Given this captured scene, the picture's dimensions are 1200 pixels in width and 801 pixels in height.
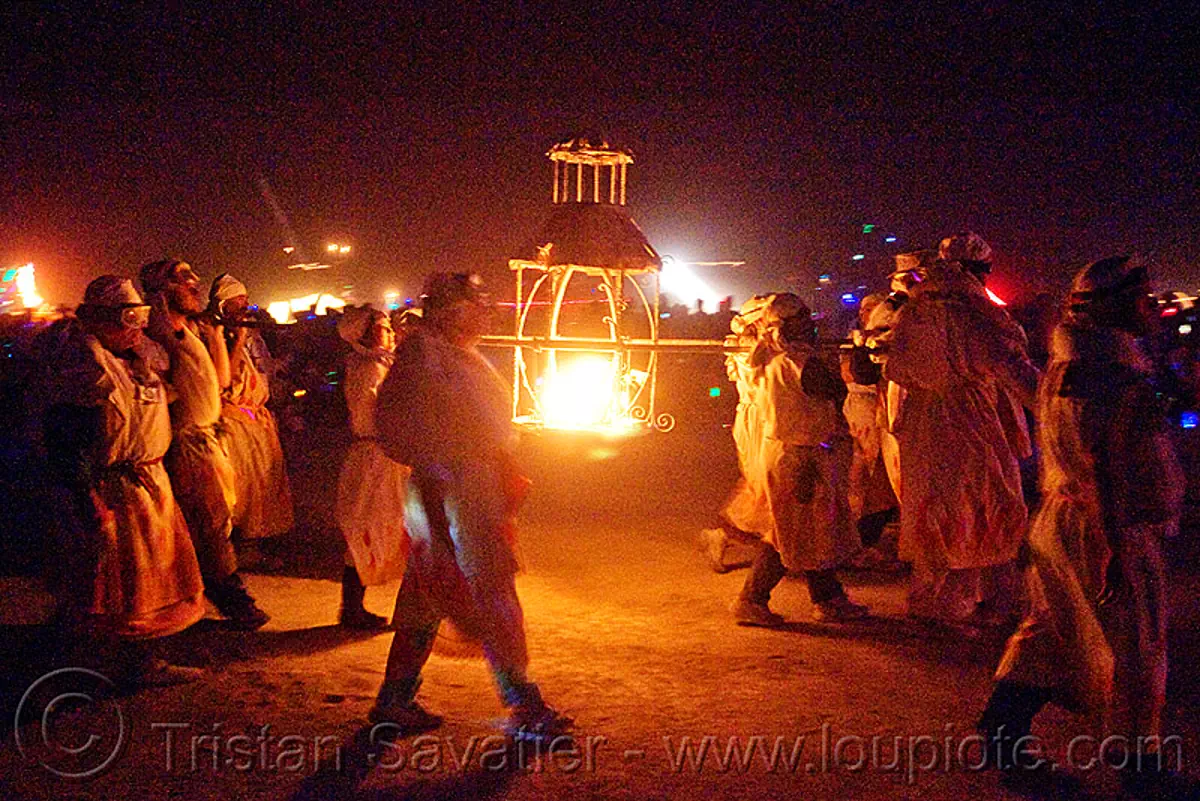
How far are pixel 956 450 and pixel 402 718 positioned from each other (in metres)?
3.33

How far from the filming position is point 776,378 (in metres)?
6.25

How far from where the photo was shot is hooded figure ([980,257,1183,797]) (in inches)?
153

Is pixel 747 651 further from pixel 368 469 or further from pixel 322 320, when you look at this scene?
pixel 322 320

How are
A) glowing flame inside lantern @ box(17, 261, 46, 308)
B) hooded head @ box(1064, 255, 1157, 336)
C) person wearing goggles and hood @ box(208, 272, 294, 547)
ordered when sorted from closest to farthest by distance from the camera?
hooded head @ box(1064, 255, 1157, 336), person wearing goggles and hood @ box(208, 272, 294, 547), glowing flame inside lantern @ box(17, 261, 46, 308)

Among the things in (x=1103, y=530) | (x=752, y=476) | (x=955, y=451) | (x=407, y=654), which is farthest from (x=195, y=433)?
(x=1103, y=530)

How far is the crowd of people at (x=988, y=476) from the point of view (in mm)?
3904

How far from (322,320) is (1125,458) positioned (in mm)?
15705

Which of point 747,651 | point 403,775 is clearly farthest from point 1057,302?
point 403,775

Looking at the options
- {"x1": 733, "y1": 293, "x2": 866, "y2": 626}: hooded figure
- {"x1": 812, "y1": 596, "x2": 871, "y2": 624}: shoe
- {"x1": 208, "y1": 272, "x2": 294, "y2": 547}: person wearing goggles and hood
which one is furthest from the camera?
{"x1": 208, "y1": 272, "x2": 294, "y2": 547}: person wearing goggles and hood

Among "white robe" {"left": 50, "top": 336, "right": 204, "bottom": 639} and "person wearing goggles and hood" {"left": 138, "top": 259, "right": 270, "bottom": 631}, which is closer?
"white robe" {"left": 50, "top": 336, "right": 204, "bottom": 639}

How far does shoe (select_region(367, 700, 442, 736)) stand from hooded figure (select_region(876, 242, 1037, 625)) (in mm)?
3023

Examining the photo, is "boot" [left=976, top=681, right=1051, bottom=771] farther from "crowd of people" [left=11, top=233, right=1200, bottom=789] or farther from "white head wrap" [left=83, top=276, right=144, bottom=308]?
"white head wrap" [left=83, top=276, right=144, bottom=308]


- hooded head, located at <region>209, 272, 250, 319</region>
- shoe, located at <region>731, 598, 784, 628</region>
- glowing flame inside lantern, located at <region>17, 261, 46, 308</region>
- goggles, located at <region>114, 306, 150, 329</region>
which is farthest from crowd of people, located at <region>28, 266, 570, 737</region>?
glowing flame inside lantern, located at <region>17, 261, 46, 308</region>

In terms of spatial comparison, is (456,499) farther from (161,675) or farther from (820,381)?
(820,381)
